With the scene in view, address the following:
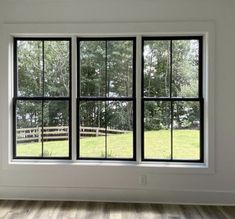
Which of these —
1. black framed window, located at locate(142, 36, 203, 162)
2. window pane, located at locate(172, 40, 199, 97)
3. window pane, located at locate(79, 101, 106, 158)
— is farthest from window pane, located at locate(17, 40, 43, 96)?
window pane, located at locate(172, 40, 199, 97)

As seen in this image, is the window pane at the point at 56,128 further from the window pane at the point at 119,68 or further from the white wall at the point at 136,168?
the window pane at the point at 119,68

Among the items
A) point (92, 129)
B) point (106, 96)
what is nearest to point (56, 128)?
point (92, 129)

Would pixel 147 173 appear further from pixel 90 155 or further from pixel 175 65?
pixel 175 65

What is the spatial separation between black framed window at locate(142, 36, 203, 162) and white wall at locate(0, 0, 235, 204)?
10.7 inches

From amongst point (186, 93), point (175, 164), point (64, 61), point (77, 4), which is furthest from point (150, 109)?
point (77, 4)

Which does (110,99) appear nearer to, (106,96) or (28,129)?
(106,96)

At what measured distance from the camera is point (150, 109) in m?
4.32

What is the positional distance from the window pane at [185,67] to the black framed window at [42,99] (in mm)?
1490

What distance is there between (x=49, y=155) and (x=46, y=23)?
183 centimetres

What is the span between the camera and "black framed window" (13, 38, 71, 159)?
4367 millimetres

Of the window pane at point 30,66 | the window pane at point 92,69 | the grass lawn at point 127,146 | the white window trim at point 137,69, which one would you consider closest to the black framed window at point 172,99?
the grass lawn at point 127,146

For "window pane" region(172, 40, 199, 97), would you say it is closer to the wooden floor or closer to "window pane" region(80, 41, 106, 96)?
"window pane" region(80, 41, 106, 96)

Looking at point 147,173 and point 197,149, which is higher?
point 197,149

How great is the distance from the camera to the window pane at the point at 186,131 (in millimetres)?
4289
